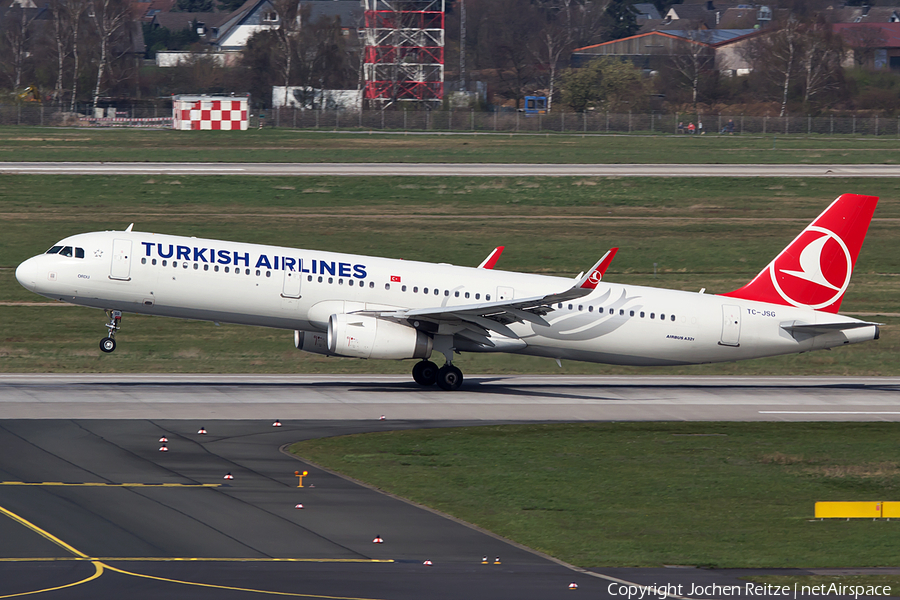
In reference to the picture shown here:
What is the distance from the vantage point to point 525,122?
126875 mm

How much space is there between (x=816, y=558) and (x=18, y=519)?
51.3 ft

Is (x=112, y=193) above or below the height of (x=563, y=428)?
above

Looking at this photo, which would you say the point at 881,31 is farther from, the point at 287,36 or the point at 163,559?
the point at 163,559

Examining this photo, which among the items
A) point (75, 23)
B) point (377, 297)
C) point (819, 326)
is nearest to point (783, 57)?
point (75, 23)

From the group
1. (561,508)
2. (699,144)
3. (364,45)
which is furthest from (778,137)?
(561,508)

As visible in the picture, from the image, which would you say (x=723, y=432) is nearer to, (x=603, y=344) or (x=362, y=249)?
(x=603, y=344)

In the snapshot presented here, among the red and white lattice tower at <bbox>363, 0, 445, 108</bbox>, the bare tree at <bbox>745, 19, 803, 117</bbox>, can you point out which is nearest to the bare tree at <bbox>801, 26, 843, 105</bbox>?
the bare tree at <bbox>745, 19, 803, 117</bbox>

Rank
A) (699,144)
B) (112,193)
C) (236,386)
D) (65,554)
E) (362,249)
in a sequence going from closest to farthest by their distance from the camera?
(65,554) < (236,386) < (362,249) < (112,193) < (699,144)

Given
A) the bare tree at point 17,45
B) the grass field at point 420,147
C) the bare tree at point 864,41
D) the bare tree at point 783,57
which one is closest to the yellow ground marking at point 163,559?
the grass field at point 420,147

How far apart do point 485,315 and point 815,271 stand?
1280 cm

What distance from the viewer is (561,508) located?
24.9 meters

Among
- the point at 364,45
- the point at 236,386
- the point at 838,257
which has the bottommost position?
the point at 236,386

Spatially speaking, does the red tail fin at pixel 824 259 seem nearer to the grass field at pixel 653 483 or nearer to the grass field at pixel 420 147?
the grass field at pixel 653 483

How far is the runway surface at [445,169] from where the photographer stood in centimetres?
8194
